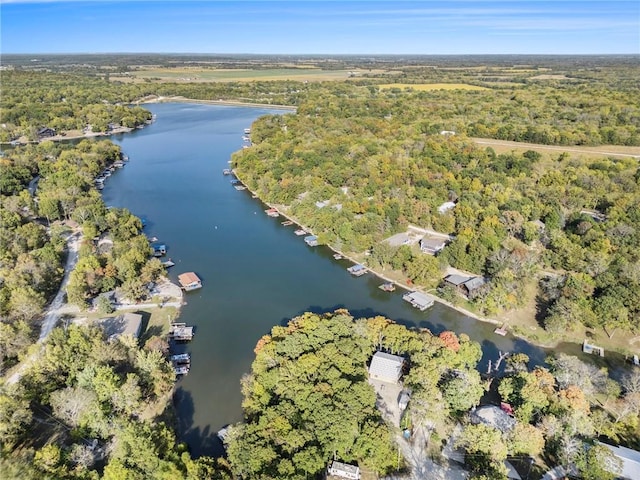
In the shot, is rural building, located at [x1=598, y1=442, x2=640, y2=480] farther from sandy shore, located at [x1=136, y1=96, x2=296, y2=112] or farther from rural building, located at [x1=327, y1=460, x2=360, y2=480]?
sandy shore, located at [x1=136, y1=96, x2=296, y2=112]

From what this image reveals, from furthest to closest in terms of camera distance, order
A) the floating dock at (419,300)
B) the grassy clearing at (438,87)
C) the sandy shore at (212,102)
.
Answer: the grassy clearing at (438,87) < the sandy shore at (212,102) < the floating dock at (419,300)

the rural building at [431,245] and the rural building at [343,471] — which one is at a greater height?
the rural building at [431,245]

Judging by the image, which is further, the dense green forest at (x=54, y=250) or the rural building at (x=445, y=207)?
the rural building at (x=445, y=207)

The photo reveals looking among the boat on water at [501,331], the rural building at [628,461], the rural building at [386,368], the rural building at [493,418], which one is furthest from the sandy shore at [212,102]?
the rural building at [628,461]

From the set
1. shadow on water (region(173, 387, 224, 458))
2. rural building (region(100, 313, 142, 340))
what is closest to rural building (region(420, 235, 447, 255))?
shadow on water (region(173, 387, 224, 458))

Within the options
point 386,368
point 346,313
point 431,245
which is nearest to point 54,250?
point 346,313

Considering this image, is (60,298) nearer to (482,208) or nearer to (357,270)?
(357,270)

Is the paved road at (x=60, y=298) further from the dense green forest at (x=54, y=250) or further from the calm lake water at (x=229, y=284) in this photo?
the calm lake water at (x=229, y=284)
